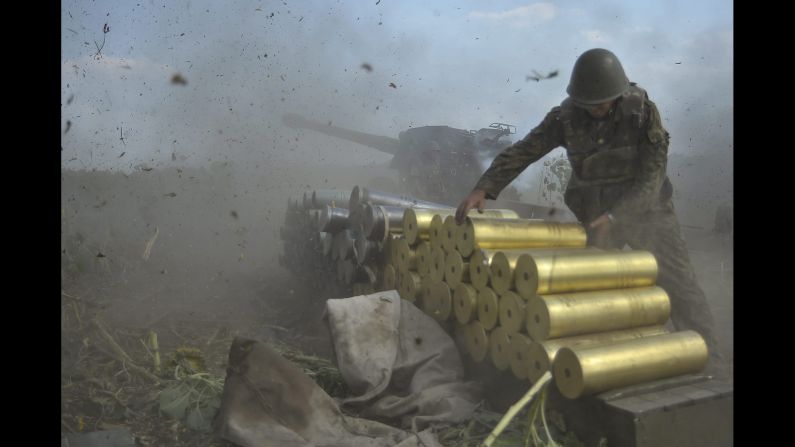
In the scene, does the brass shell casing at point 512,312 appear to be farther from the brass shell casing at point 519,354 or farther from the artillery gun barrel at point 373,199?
the artillery gun barrel at point 373,199

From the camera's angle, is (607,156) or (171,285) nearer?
(607,156)

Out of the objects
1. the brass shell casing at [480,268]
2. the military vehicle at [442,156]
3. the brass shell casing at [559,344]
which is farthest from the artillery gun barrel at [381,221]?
the military vehicle at [442,156]

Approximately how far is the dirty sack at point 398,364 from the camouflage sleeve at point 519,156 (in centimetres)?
117

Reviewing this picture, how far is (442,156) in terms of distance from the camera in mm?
11898

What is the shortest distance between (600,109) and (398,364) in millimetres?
2369

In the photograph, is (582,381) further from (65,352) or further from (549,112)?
(65,352)

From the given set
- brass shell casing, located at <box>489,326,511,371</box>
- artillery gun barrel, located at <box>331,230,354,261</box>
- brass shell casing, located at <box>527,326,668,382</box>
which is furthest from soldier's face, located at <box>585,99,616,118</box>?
artillery gun barrel, located at <box>331,230,354,261</box>

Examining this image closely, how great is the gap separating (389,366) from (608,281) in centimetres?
160

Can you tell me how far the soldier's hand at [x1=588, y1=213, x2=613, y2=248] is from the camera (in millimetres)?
4027

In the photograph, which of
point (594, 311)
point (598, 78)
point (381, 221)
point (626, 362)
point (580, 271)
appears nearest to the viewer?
point (626, 362)

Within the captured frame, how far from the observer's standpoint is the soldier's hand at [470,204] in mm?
4090

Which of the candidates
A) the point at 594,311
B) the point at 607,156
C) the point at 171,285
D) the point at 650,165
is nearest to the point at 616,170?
the point at 607,156

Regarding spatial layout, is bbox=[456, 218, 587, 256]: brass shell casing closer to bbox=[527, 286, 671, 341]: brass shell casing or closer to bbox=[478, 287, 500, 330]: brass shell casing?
bbox=[478, 287, 500, 330]: brass shell casing

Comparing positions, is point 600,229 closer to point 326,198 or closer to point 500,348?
point 500,348
